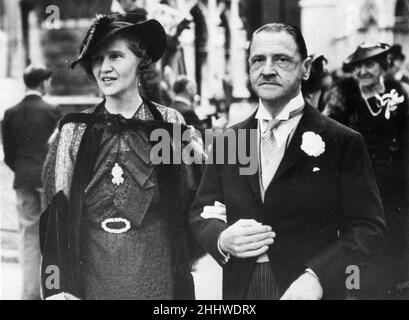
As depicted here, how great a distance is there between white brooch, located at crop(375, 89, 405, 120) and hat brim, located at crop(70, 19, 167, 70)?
1.01 meters

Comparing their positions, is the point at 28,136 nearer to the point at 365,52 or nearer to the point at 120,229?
the point at 120,229

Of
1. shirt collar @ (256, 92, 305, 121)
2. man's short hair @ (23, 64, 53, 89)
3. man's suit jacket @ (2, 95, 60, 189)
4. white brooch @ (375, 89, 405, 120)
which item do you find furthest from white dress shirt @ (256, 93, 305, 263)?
man's short hair @ (23, 64, 53, 89)

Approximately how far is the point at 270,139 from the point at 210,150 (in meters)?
0.33

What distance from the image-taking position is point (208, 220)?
8.61 ft

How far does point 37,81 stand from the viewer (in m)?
3.33

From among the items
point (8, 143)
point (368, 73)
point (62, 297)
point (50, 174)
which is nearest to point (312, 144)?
point (368, 73)

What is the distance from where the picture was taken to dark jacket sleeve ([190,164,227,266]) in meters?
2.59

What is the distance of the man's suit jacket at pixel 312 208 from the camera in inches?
96.2

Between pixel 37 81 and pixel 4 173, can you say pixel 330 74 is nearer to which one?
pixel 37 81

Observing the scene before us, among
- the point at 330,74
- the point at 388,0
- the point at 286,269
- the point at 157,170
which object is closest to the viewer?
the point at 286,269

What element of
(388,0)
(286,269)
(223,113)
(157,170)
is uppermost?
(388,0)

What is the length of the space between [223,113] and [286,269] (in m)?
0.90

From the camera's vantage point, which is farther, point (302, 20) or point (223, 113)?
point (223, 113)

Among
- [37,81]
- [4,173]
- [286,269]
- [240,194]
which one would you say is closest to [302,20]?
[240,194]
